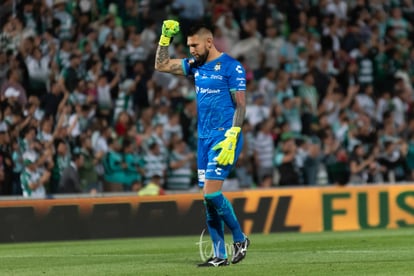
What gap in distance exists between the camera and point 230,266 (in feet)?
38.9

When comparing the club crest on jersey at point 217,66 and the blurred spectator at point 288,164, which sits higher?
the club crest on jersey at point 217,66

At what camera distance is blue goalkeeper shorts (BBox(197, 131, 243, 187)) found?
38.4 ft

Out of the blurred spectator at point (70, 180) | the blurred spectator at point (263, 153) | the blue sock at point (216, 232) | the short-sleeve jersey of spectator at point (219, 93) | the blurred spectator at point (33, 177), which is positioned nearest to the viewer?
the short-sleeve jersey of spectator at point (219, 93)

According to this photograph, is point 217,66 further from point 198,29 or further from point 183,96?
point 183,96

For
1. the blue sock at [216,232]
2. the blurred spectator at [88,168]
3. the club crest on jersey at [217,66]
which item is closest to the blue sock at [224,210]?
the blue sock at [216,232]

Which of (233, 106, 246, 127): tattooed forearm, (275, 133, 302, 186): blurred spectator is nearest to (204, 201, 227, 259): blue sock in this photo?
(233, 106, 246, 127): tattooed forearm

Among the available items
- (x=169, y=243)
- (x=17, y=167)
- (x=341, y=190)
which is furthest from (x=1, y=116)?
(x=341, y=190)

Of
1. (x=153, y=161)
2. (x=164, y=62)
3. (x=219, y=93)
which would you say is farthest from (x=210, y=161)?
(x=153, y=161)

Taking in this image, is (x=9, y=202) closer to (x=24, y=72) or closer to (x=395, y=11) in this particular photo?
(x=24, y=72)

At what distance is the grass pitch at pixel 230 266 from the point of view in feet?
37.8

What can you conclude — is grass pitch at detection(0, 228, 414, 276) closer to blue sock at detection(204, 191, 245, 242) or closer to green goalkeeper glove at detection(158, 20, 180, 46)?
blue sock at detection(204, 191, 245, 242)

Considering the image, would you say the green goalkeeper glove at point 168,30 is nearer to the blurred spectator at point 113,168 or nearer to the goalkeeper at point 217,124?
the goalkeeper at point 217,124

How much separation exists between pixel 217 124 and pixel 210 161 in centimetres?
40

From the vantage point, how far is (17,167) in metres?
19.6
